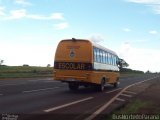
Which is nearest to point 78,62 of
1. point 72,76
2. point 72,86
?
point 72,76

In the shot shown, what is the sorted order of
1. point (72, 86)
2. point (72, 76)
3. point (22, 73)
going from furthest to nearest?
point (22, 73) → point (72, 86) → point (72, 76)

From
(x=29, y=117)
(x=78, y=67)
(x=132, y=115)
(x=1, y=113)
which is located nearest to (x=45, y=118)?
(x=29, y=117)

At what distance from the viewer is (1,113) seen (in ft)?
46.5

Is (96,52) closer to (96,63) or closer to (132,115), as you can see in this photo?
(96,63)

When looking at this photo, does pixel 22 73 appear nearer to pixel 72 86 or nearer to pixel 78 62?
pixel 72 86

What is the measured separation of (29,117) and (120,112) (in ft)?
11.6

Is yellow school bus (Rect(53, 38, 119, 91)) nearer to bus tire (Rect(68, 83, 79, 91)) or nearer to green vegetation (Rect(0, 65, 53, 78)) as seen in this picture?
bus tire (Rect(68, 83, 79, 91))

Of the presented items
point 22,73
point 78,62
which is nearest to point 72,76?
point 78,62

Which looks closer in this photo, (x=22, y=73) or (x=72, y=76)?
(x=72, y=76)

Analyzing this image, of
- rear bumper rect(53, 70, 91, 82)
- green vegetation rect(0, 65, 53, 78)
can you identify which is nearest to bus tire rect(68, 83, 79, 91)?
rear bumper rect(53, 70, 91, 82)

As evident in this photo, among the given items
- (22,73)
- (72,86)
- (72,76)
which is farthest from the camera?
(22,73)

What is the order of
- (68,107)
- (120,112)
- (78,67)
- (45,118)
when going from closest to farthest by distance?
(45,118) → (120,112) → (68,107) → (78,67)

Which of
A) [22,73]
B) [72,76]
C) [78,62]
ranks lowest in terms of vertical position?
[72,76]

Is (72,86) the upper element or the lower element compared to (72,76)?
lower
